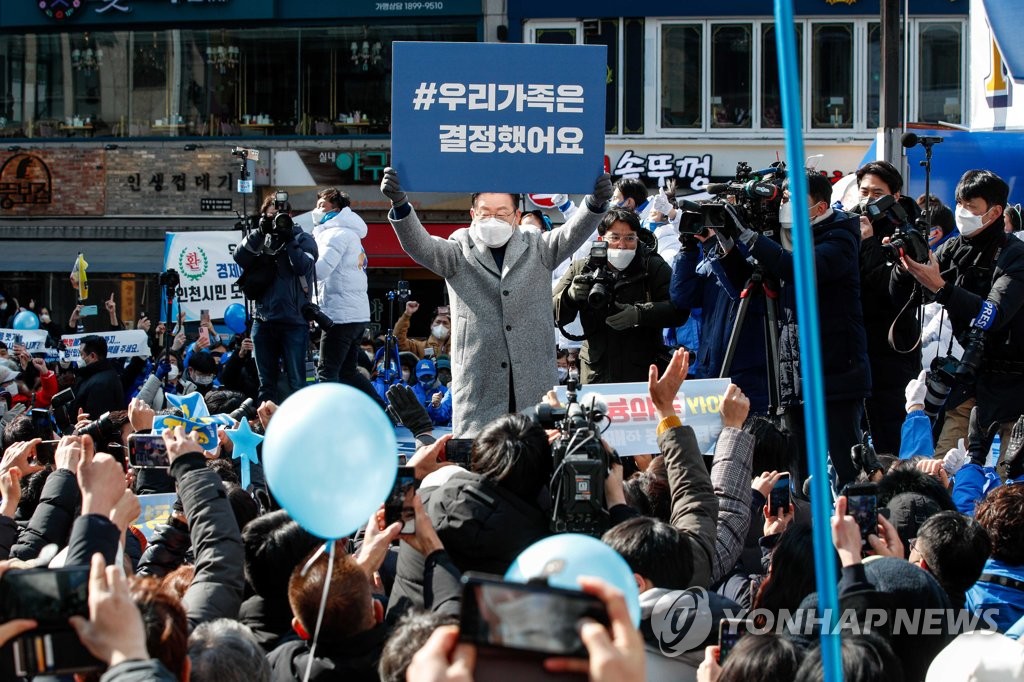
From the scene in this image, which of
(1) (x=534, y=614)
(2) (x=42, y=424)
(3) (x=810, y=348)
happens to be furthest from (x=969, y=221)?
(2) (x=42, y=424)

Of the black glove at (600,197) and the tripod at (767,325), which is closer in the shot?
the black glove at (600,197)

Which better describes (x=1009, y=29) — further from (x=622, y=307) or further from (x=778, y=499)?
(x=778, y=499)

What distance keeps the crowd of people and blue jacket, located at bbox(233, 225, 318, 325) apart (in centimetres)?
25

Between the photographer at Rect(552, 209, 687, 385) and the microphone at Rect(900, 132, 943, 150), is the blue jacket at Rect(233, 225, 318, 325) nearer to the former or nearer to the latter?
the photographer at Rect(552, 209, 687, 385)

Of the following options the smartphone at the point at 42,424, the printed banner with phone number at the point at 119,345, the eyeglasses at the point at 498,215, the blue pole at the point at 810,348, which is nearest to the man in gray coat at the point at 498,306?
the eyeglasses at the point at 498,215

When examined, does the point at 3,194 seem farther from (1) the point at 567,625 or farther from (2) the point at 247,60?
(1) the point at 567,625

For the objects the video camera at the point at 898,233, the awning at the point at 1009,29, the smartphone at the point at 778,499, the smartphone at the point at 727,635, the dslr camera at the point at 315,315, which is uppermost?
the awning at the point at 1009,29

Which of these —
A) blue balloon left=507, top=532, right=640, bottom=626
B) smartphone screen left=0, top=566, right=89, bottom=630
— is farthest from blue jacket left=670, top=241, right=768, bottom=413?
smartphone screen left=0, top=566, right=89, bottom=630

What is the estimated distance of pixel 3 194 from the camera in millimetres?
22750

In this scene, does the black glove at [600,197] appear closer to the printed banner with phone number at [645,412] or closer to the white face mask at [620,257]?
the printed banner with phone number at [645,412]

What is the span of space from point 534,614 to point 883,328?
15.9 ft

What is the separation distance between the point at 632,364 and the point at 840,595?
10.5 ft

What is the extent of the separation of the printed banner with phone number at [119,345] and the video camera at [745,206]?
8.58m

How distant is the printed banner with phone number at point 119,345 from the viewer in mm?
12891
